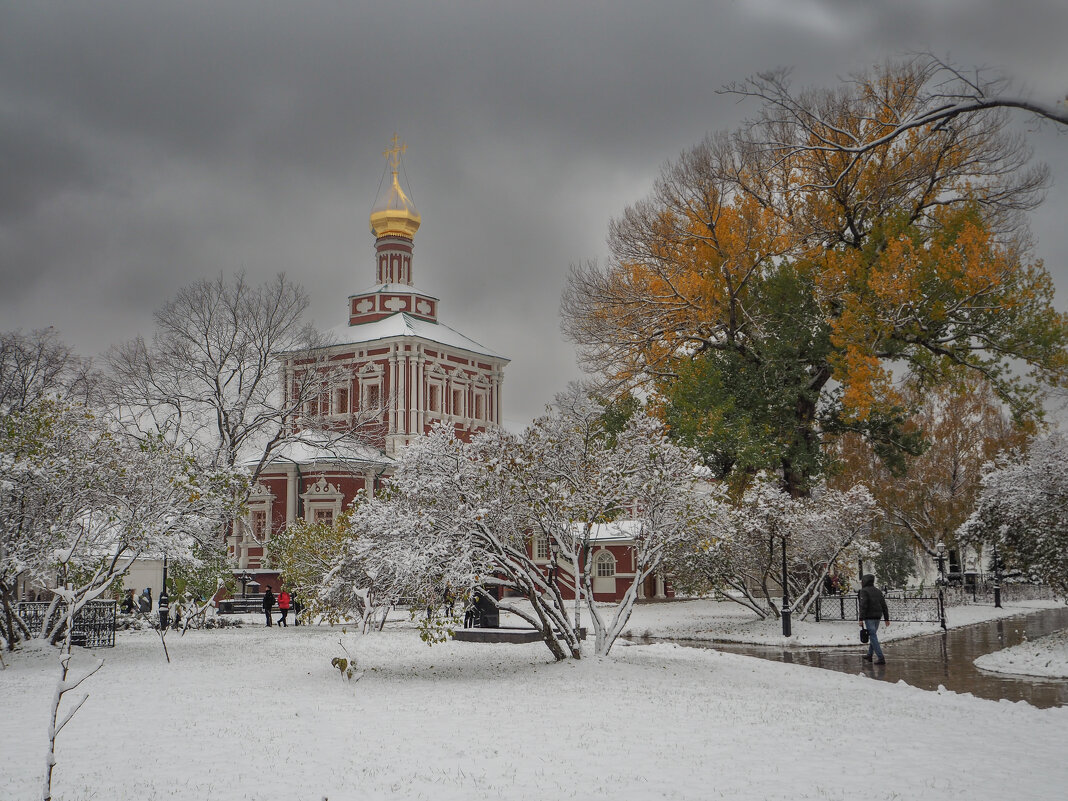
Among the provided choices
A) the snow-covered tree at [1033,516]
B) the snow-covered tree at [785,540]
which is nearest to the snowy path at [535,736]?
the snow-covered tree at [1033,516]

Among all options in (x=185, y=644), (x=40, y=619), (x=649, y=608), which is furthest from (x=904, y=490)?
(x=40, y=619)

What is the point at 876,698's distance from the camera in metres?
10.1

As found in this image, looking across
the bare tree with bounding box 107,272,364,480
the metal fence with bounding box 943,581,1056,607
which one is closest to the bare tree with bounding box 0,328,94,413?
the bare tree with bounding box 107,272,364,480

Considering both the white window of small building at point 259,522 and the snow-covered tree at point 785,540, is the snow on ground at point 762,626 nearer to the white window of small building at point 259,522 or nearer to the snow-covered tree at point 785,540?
the snow-covered tree at point 785,540

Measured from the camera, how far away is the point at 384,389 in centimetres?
4703

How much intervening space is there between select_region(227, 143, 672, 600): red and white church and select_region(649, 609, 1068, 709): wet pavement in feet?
60.5

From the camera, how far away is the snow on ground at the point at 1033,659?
485 inches

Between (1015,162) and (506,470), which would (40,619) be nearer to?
(506,470)

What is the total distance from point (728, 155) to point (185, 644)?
17.4 metres

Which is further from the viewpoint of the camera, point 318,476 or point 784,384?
point 318,476

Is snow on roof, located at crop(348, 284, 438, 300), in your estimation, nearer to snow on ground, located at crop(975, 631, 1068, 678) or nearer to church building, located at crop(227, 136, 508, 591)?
church building, located at crop(227, 136, 508, 591)

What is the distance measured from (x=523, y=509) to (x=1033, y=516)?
346 inches

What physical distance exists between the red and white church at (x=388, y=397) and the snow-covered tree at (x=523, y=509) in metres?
22.8

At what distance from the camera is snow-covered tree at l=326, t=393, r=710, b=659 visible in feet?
38.6
